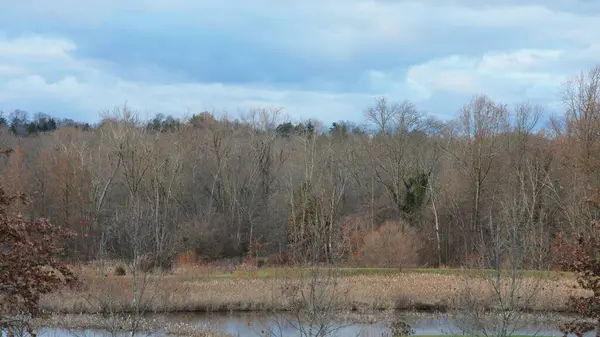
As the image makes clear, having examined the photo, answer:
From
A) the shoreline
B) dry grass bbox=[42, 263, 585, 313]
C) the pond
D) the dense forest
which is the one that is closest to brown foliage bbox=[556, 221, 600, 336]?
the pond

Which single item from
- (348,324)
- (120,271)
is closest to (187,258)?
(120,271)

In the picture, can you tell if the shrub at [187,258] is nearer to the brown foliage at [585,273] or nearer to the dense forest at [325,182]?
the dense forest at [325,182]

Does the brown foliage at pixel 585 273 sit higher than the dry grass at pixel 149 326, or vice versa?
the brown foliage at pixel 585 273

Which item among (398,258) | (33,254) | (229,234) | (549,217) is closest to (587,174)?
(549,217)

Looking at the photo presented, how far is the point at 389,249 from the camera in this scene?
3628 centimetres

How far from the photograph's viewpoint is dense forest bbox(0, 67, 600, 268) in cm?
3872

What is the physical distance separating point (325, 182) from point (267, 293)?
27164mm

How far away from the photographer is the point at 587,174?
3672 centimetres

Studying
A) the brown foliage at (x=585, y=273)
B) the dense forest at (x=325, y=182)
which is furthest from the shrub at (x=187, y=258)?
the brown foliage at (x=585, y=273)

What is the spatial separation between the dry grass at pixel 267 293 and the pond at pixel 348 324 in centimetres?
87

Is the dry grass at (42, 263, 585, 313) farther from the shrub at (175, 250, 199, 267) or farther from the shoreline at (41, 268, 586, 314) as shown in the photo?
the shrub at (175, 250, 199, 267)

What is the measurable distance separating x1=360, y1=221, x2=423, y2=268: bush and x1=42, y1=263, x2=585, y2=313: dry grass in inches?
192

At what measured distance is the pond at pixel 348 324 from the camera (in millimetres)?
21578

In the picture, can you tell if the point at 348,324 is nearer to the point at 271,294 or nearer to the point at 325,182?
the point at 271,294
